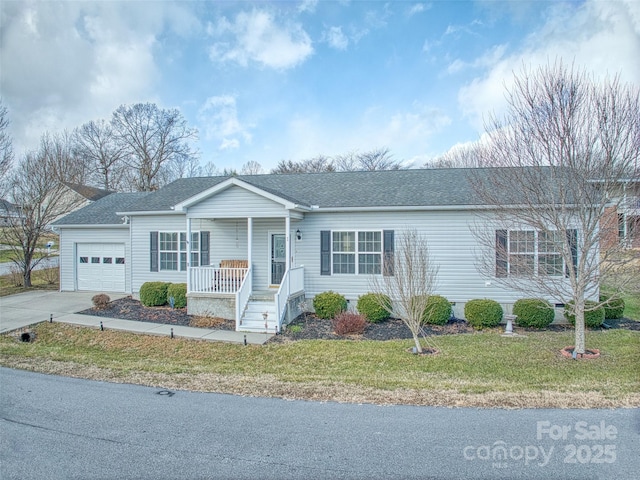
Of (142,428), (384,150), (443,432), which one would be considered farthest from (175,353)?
(384,150)

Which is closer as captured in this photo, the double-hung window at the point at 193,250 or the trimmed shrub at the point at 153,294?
the trimmed shrub at the point at 153,294

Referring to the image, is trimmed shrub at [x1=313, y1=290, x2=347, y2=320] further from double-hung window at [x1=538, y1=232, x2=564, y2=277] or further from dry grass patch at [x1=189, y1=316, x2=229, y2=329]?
double-hung window at [x1=538, y1=232, x2=564, y2=277]

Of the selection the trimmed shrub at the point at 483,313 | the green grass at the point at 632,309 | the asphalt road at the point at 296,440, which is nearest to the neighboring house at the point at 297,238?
the trimmed shrub at the point at 483,313

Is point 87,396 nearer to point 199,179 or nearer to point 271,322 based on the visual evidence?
point 271,322

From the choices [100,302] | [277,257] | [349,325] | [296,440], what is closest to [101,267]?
[100,302]

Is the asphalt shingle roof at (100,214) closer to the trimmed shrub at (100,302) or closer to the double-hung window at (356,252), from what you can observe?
the trimmed shrub at (100,302)

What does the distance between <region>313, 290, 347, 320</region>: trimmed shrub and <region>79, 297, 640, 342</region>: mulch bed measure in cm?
22

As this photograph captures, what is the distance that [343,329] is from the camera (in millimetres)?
10500

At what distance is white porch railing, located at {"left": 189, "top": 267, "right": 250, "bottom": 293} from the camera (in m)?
12.3

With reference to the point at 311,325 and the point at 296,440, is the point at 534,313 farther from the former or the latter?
the point at 296,440

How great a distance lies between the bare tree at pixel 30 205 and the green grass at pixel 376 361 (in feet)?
35.0

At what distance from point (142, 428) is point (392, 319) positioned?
854 centimetres

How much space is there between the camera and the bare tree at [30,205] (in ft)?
61.8

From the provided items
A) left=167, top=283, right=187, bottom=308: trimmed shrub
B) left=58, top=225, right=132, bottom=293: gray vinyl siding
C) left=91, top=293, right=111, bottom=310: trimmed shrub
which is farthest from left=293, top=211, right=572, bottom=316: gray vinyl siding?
left=58, top=225, right=132, bottom=293: gray vinyl siding
